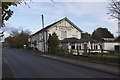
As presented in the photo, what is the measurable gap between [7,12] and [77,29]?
4938 cm

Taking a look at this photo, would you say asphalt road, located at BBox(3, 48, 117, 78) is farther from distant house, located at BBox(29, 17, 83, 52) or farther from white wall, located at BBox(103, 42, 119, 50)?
white wall, located at BBox(103, 42, 119, 50)

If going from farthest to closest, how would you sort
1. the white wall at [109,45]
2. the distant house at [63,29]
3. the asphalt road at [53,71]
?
1. the distant house at [63,29]
2. the white wall at [109,45]
3. the asphalt road at [53,71]

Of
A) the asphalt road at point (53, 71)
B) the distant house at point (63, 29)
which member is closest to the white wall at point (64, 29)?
the distant house at point (63, 29)

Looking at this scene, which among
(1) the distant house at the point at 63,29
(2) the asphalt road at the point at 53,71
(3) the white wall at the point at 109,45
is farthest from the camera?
(1) the distant house at the point at 63,29

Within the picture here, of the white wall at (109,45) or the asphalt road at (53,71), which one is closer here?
the asphalt road at (53,71)

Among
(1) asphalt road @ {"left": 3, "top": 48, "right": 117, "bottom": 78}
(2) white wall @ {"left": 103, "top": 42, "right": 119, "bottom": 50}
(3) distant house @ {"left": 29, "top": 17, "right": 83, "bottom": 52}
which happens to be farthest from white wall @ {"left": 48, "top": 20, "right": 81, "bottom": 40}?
(1) asphalt road @ {"left": 3, "top": 48, "right": 117, "bottom": 78}

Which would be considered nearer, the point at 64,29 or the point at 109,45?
the point at 109,45

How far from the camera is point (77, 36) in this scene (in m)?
63.7

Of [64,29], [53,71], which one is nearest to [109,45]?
[64,29]

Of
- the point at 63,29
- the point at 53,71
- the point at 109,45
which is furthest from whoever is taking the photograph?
the point at 63,29

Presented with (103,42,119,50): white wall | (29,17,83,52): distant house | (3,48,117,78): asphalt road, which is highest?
(29,17,83,52): distant house

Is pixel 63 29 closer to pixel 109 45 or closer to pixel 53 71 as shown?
pixel 109 45

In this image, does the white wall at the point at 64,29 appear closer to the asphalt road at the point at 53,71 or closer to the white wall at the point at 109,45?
the white wall at the point at 109,45

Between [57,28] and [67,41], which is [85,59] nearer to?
[67,41]
